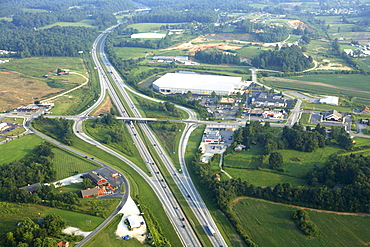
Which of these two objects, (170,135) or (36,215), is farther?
(170,135)

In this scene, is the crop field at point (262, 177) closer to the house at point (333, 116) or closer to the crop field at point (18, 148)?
the house at point (333, 116)

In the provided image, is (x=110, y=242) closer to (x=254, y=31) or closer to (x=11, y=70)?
(x=11, y=70)

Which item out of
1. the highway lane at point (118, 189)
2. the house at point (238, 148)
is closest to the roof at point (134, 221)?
the highway lane at point (118, 189)

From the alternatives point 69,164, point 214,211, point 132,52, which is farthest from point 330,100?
point 132,52

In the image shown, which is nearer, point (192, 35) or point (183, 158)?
point (183, 158)

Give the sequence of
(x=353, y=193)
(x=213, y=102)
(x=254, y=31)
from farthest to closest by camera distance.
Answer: (x=254, y=31) → (x=213, y=102) → (x=353, y=193)

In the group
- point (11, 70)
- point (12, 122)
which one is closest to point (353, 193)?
point (12, 122)

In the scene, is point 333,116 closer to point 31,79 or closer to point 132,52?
point 31,79
